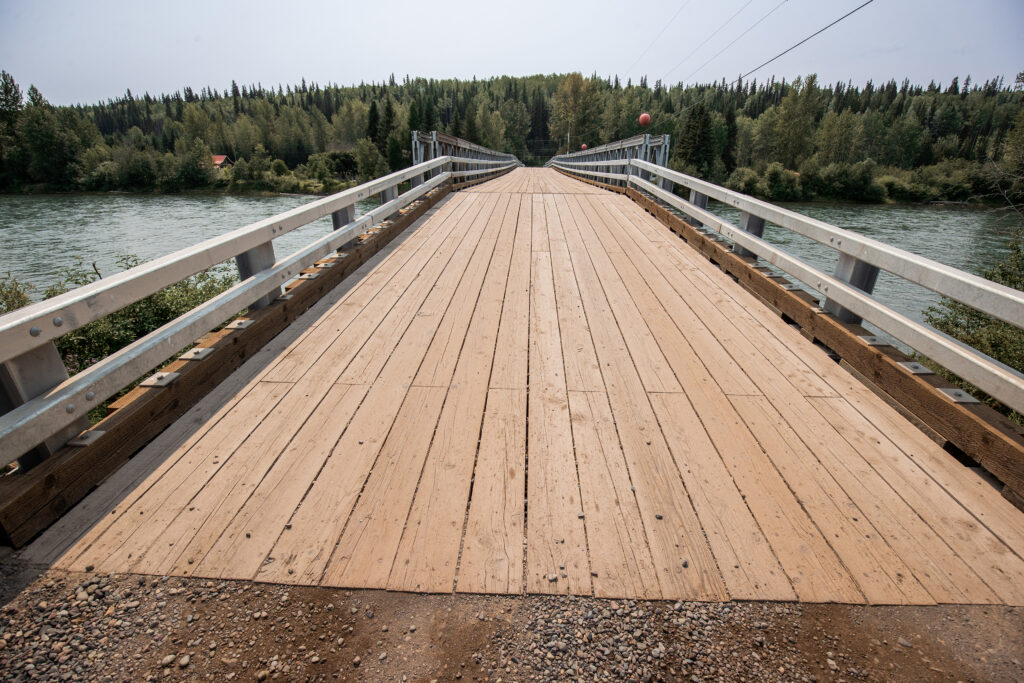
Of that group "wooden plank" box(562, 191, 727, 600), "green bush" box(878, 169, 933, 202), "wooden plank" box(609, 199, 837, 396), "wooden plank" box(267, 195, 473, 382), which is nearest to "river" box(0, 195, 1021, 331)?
"green bush" box(878, 169, 933, 202)

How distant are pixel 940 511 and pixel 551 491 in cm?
148

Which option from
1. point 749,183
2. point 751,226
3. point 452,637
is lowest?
point 749,183

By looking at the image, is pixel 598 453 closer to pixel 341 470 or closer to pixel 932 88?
pixel 341 470

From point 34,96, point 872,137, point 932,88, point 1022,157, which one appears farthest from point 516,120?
point 932,88

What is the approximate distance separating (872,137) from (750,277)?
307 feet

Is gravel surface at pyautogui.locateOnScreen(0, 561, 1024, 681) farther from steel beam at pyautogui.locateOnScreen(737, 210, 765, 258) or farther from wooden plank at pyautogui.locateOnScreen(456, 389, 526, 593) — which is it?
steel beam at pyautogui.locateOnScreen(737, 210, 765, 258)

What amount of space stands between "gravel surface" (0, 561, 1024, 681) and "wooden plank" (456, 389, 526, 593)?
3.0 inches

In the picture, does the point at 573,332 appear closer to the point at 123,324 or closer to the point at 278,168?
the point at 123,324

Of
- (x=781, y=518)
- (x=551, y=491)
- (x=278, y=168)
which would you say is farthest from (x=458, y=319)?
(x=278, y=168)

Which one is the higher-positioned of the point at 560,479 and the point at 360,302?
the point at 360,302

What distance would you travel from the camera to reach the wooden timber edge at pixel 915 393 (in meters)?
1.97

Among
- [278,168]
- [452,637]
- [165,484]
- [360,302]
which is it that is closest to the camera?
[452,637]

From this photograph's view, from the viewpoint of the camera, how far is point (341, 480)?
6.65ft

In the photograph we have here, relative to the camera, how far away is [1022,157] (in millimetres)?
13875
